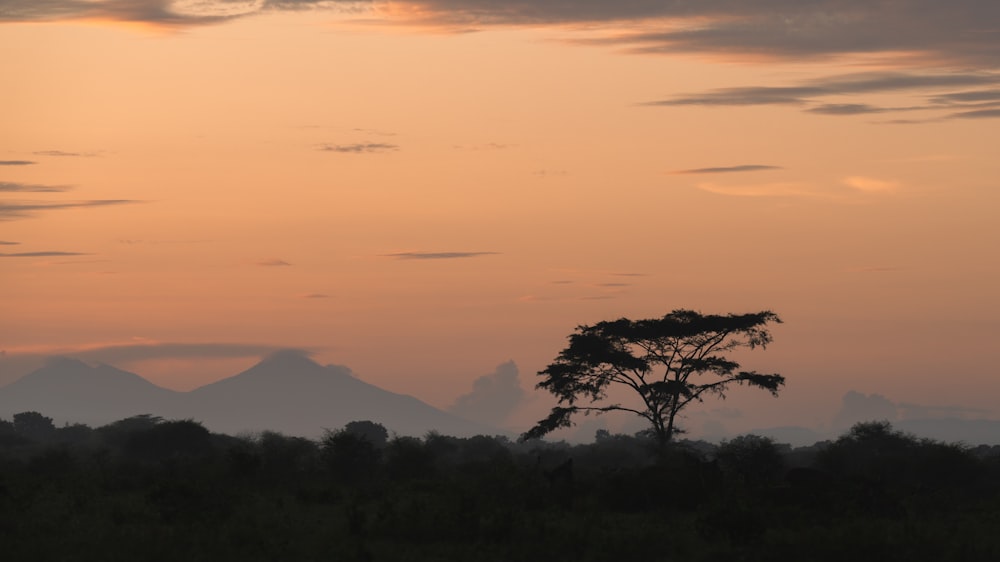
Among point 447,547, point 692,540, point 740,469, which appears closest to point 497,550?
point 447,547

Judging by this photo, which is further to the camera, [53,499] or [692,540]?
[53,499]

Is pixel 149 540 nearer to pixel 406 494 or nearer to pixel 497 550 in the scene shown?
pixel 497 550

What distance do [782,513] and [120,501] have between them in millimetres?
20583

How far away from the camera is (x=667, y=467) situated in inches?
2032

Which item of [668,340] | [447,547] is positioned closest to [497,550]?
[447,547]

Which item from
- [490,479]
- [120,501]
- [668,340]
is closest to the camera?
[120,501]

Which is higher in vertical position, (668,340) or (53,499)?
(668,340)

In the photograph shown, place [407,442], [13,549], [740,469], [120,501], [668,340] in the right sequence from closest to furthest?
[13,549] < [120,501] < [740,469] < [407,442] < [668,340]

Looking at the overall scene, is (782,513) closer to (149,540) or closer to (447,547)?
(447,547)

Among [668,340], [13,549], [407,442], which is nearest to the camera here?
[13,549]

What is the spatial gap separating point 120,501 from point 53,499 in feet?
7.74

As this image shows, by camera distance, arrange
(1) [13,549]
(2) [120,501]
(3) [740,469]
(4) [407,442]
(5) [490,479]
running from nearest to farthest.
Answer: (1) [13,549] → (2) [120,501] → (5) [490,479] → (3) [740,469] → (4) [407,442]

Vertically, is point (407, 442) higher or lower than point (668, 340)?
lower

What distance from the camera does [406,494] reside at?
51.9 metres
